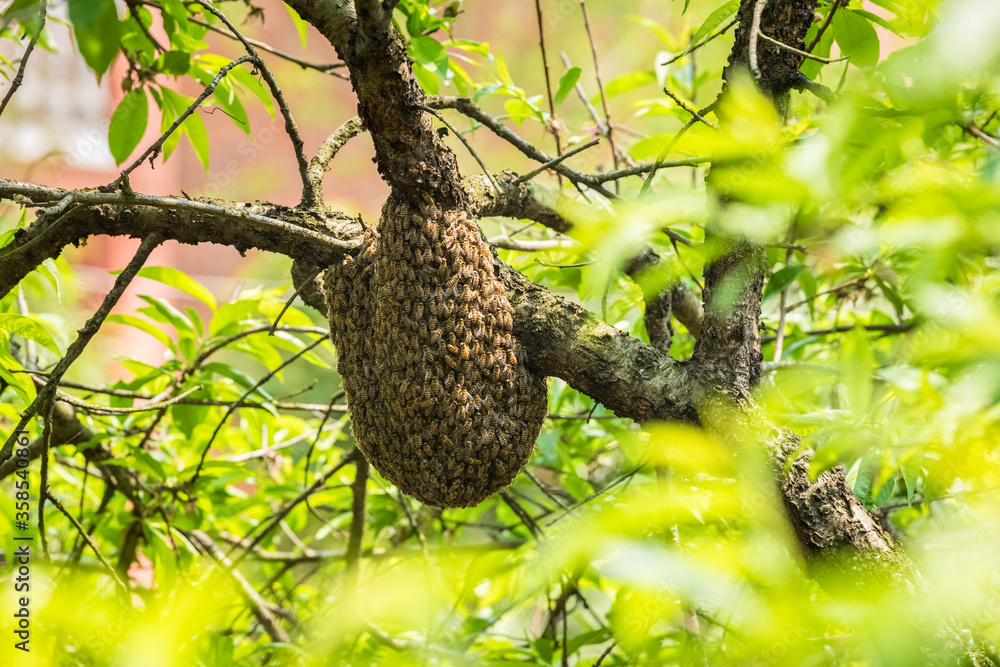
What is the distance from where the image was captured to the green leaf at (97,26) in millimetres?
269

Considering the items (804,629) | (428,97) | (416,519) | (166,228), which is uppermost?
(428,97)

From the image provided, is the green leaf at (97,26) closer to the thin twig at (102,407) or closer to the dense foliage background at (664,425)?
the dense foliage background at (664,425)

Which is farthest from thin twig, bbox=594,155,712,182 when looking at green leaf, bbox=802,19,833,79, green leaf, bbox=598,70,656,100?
green leaf, bbox=598,70,656,100

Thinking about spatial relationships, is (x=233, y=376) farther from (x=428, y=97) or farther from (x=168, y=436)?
(x=428, y=97)

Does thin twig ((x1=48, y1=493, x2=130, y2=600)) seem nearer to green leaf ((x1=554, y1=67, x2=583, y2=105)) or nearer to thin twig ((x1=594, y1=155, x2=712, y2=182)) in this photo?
thin twig ((x1=594, y1=155, x2=712, y2=182))

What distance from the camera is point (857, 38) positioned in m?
0.83

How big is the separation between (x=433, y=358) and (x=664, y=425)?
11.1 inches

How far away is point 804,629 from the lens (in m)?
0.45

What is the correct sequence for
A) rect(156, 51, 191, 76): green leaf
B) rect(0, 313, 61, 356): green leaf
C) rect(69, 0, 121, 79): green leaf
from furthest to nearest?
rect(156, 51, 191, 76): green leaf < rect(0, 313, 61, 356): green leaf < rect(69, 0, 121, 79): green leaf

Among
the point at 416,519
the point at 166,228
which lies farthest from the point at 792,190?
the point at 416,519

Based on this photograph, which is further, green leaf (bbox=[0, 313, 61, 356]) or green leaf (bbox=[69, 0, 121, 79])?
green leaf (bbox=[0, 313, 61, 356])

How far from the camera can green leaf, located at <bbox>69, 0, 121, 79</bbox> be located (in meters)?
0.27

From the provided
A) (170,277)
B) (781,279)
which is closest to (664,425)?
(781,279)

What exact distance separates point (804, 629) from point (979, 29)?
366 millimetres
